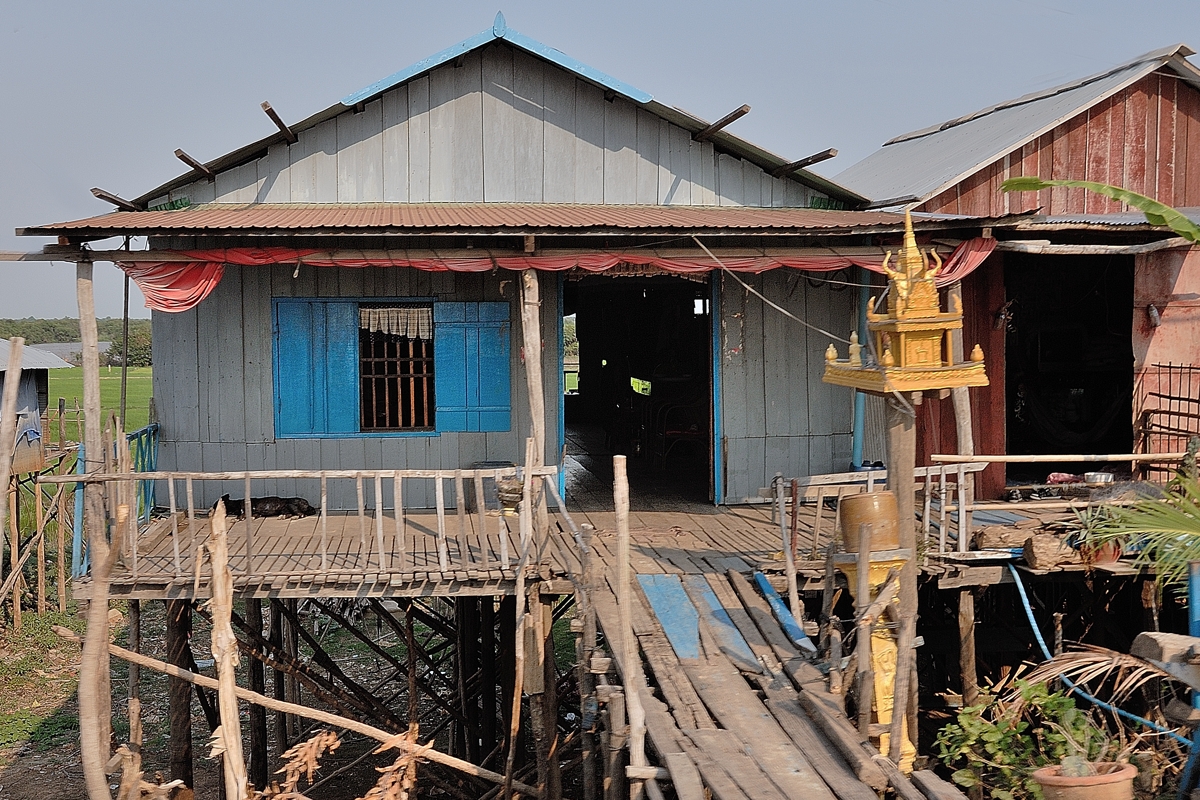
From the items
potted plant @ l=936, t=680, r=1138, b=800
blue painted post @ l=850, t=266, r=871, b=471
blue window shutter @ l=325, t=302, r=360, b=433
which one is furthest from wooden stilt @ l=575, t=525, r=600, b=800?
blue painted post @ l=850, t=266, r=871, b=471

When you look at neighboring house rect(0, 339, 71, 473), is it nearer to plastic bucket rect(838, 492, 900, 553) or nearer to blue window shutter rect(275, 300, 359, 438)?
blue window shutter rect(275, 300, 359, 438)

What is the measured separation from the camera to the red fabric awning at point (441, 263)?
10.4 m

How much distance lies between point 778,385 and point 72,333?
367 ft

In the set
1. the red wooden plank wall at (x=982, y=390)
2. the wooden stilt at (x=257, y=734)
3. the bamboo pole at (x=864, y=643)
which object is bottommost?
the wooden stilt at (x=257, y=734)

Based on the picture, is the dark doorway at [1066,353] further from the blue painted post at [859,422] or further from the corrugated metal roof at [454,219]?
the corrugated metal roof at [454,219]

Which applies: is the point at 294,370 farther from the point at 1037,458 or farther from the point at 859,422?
the point at 1037,458

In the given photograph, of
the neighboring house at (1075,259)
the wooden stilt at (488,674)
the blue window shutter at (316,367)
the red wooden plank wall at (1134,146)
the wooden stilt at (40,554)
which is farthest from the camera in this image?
the wooden stilt at (40,554)

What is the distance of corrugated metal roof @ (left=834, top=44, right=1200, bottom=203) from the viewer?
14.0m

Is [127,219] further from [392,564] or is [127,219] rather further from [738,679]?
[738,679]

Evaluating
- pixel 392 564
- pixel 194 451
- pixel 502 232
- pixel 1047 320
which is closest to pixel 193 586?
pixel 392 564

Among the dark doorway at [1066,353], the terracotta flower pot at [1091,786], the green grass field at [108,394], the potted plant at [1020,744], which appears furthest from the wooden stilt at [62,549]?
the green grass field at [108,394]

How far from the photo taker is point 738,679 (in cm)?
766

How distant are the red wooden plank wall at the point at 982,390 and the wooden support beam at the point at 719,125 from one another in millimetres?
3562

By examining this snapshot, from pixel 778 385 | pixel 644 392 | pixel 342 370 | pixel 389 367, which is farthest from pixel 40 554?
pixel 778 385
